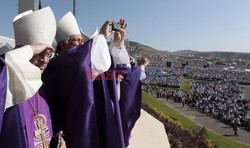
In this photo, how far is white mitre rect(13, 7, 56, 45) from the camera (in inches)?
85.7

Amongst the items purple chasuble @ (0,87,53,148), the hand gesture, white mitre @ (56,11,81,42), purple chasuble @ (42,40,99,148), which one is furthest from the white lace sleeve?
the hand gesture

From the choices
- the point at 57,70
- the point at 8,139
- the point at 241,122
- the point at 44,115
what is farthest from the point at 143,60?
the point at 241,122

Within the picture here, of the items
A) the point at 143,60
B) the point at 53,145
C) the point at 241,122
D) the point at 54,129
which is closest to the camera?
the point at 53,145

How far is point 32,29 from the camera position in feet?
7.17

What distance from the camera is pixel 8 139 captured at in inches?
71.1

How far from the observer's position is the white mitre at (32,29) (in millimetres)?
2176

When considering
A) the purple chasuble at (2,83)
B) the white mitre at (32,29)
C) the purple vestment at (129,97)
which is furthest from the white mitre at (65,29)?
the purple chasuble at (2,83)

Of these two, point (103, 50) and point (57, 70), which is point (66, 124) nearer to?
point (57, 70)

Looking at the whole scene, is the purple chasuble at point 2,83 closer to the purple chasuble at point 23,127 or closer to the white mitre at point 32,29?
the purple chasuble at point 23,127

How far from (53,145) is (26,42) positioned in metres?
0.83

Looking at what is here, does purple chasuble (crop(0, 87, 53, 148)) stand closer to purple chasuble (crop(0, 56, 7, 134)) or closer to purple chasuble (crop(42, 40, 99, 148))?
purple chasuble (crop(0, 56, 7, 134))

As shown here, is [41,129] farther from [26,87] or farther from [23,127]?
[26,87]

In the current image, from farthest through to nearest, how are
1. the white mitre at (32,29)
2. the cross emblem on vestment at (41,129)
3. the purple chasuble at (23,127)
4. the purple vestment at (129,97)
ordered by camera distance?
1. the purple vestment at (129,97)
2. the white mitre at (32,29)
3. the cross emblem on vestment at (41,129)
4. the purple chasuble at (23,127)

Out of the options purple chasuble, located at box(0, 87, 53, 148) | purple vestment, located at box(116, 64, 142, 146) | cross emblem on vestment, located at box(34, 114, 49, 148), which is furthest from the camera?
purple vestment, located at box(116, 64, 142, 146)
